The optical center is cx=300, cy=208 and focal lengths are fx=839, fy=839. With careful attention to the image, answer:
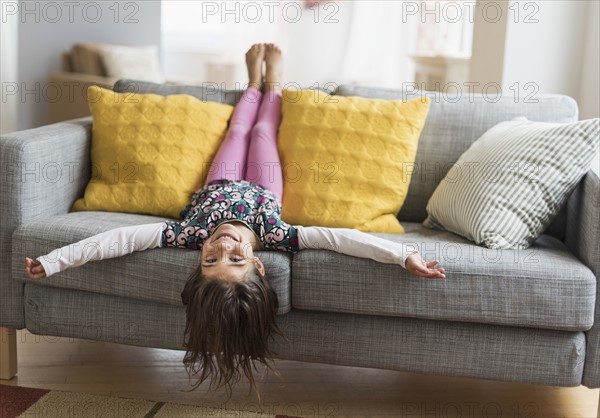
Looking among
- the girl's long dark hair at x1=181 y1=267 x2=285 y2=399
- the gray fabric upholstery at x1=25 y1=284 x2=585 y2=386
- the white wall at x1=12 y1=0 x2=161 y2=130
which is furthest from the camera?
the white wall at x1=12 y1=0 x2=161 y2=130

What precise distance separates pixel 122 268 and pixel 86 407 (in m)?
0.39

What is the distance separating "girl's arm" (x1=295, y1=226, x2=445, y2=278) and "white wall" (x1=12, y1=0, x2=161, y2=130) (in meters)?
3.30

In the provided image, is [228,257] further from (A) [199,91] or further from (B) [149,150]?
(A) [199,91]

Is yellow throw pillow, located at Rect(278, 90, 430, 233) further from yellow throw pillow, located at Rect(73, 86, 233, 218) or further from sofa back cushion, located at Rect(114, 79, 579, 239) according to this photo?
yellow throw pillow, located at Rect(73, 86, 233, 218)

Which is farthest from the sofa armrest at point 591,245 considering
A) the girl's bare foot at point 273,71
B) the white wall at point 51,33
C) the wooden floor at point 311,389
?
the white wall at point 51,33

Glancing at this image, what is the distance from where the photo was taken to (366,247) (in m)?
2.16

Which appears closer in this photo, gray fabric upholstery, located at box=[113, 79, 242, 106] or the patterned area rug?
the patterned area rug

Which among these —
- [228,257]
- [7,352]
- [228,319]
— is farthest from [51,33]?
[228,319]

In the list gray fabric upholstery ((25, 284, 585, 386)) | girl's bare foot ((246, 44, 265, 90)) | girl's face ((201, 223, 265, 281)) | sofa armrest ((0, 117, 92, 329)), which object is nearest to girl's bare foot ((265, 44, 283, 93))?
girl's bare foot ((246, 44, 265, 90))

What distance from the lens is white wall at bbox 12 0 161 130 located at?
5.17 metres

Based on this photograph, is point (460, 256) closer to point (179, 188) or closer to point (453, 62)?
point (179, 188)

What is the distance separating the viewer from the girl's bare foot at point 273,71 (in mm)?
2910

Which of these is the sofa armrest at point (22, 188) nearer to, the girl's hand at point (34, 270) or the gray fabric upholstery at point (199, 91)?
the girl's hand at point (34, 270)

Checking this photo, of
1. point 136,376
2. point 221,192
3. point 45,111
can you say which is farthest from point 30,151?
point 45,111
